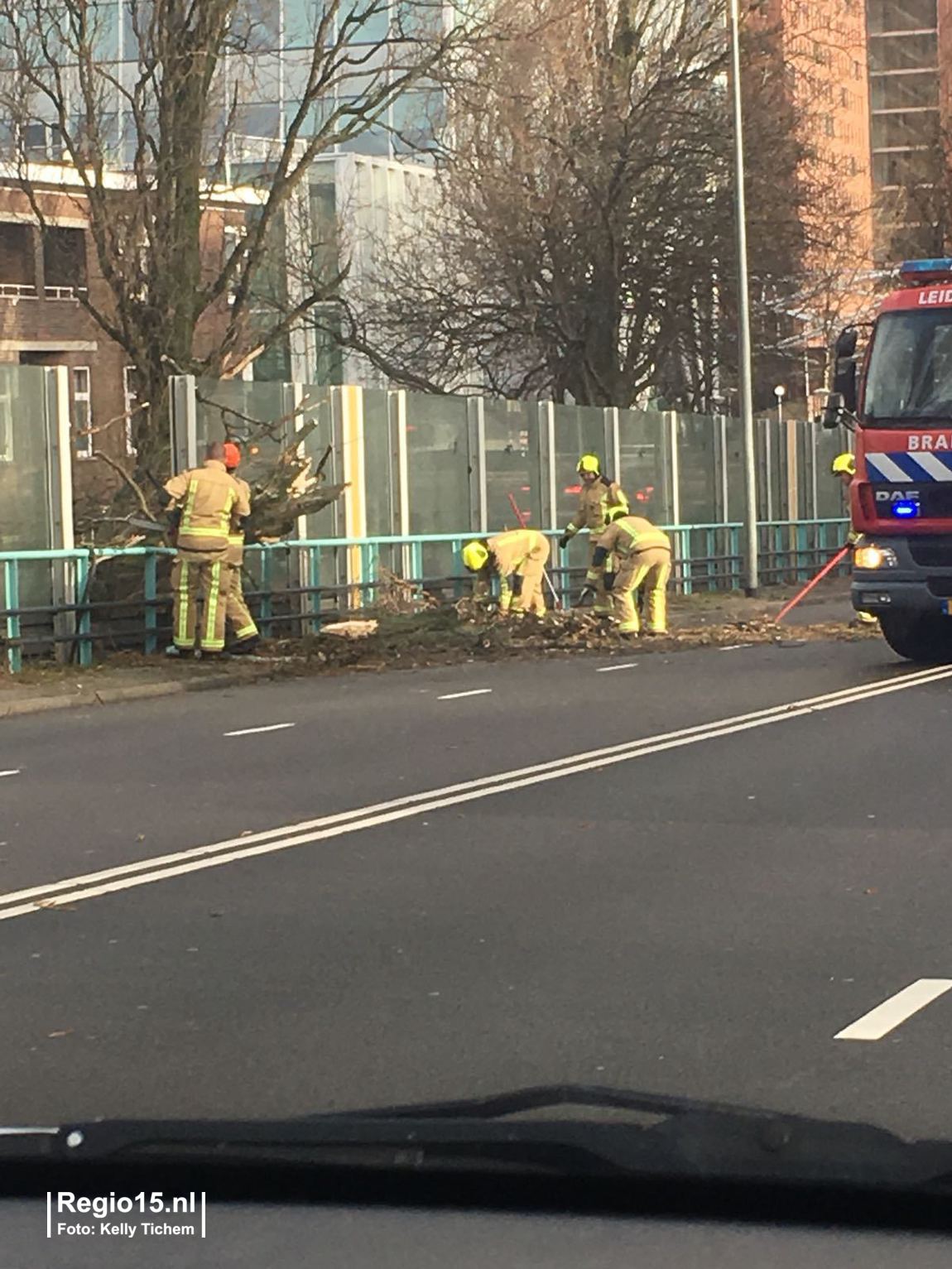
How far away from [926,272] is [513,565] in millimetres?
5661

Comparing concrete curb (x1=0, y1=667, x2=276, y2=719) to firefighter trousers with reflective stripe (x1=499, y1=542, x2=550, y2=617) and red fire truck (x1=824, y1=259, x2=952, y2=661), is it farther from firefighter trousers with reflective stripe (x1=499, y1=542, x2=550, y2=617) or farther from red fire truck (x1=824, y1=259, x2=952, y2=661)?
red fire truck (x1=824, y1=259, x2=952, y2=661)

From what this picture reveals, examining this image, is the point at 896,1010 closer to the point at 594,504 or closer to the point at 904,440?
the point at 904,440

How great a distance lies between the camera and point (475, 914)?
7.76 m

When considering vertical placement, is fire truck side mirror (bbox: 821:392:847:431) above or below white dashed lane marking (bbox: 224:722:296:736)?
above

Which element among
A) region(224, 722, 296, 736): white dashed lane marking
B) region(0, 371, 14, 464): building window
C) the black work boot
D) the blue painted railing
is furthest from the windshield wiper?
the black work boot

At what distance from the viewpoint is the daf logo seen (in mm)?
17625

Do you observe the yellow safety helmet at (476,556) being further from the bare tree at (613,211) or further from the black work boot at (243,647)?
the bare tree at (613,211)

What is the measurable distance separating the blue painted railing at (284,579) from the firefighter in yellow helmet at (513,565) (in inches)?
54.3

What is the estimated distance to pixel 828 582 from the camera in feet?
118

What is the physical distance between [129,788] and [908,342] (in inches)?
348

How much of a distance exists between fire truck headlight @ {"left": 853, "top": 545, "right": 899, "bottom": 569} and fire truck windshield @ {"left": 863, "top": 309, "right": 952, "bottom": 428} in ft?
3.34

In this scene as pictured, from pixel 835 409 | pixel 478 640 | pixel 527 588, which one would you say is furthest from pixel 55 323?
pixel 835 409

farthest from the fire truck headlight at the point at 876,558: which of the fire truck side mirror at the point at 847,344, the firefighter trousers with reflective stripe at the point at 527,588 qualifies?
the firefighter trousers with reflective stripe at the point at 527,588

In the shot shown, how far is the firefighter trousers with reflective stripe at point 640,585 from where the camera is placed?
21.6 meters
